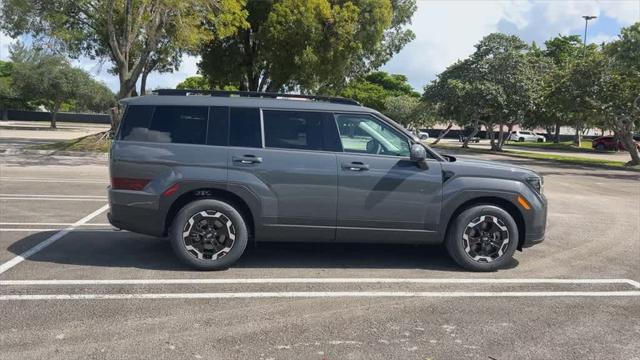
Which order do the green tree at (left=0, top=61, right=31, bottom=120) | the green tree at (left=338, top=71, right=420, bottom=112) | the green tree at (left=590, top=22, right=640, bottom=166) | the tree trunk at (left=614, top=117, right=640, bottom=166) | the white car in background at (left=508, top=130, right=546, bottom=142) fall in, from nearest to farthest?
the green tree at (left=590, top=22, right=640, bottom=166)
the tree trunk at (left=614, top=117, right=640, bottom=166)
the green tree at (left=0, top=61, right=31, bottom=120)
the white car in background at (left=508, top=130, right=546, bottom=142)
the green tree at (left=338, top=71, right=420, bottom=112)

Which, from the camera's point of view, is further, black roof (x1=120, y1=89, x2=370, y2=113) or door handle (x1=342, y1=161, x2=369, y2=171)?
black roof (x1=120, y1=89, x2=370, y2=113)

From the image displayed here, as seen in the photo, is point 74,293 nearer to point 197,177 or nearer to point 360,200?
point 197,177

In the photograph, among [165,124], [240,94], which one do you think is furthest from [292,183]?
[165,124]

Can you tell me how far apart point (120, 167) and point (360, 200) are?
2516mm

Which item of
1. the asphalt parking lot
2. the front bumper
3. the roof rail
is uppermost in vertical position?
the roof rail

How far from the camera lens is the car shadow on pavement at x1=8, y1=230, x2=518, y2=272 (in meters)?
6.53

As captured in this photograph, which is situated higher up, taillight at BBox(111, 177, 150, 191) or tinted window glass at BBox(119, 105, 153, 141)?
tinted window glass at BBox(119, 105, 153, 141)

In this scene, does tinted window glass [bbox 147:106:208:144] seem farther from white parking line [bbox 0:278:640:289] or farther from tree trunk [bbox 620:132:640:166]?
tree trunk [bbox 620:132:640:166]

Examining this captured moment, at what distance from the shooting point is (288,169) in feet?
20.1

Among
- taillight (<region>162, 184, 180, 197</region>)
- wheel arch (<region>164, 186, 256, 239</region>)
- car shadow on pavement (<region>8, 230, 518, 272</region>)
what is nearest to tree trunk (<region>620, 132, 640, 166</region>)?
car shadow on pavement (<region>8, 230, 518, 272</region>)

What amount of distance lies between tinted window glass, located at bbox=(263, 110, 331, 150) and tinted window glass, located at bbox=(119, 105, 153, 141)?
124 cm

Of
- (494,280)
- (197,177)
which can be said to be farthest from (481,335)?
(197,177)

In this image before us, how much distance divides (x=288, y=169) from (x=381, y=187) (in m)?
0.99

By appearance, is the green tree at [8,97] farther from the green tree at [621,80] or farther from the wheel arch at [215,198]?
the wheel arch at [215,198]
